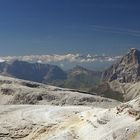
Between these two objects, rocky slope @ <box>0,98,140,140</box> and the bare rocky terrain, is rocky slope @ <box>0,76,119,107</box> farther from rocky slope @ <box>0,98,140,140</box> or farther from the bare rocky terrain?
rocky slope @ <box>0,98,140,140</box>

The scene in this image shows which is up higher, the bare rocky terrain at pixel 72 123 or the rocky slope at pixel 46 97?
the bare rocky terrain at pixel 72 123

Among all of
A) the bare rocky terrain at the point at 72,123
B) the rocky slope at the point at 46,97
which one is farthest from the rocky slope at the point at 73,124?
the rocky slope at the point at 46,97

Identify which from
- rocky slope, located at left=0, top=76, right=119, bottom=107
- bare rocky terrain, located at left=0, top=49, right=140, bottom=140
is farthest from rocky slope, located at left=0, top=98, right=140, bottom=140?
rocky slope, located at left=0, top=76, right=119, bottom=107

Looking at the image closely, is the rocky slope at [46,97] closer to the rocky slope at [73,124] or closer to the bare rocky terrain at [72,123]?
the bare rocky terrain at [72,123]

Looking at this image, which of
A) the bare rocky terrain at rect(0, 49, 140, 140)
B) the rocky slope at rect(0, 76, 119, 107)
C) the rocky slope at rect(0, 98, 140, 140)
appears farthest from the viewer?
the rocky slope at rect(0, 76, 119, 107)

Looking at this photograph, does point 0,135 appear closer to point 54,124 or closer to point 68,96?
point 54,124

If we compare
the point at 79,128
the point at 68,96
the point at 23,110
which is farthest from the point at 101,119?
the point at 68,96

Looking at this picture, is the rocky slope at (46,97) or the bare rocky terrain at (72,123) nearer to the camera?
the bare rocky terrain at (72,123)

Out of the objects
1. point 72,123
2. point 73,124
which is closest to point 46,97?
point 72,123
